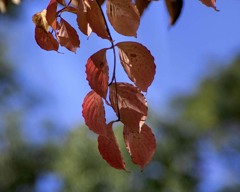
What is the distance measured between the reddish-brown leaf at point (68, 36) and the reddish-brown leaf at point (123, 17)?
49 mm

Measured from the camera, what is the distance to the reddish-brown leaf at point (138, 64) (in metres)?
0.66

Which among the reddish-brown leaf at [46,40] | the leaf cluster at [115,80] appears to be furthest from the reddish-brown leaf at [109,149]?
the reddish-brown leaf at [46,40]

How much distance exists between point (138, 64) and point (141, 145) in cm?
8

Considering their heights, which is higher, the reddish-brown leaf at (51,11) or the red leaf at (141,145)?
the reddish-brown leaf at (51,11)

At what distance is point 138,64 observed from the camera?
661mm

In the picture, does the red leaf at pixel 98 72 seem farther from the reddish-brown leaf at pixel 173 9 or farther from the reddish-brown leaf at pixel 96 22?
the reddish-brown leaf at pixel 173 9

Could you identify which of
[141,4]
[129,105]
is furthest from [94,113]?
A: [141,4]

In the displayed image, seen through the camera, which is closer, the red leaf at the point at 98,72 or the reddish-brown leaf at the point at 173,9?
the red leaf at the point at 98,72

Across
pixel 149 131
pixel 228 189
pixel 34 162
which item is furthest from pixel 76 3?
pixel 228 189

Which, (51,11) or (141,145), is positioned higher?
(51,11)

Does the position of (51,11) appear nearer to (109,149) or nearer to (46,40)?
(46,40)

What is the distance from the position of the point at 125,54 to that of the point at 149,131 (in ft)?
0.27

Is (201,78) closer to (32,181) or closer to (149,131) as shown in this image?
(32,181)

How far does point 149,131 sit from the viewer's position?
2.23 feet
